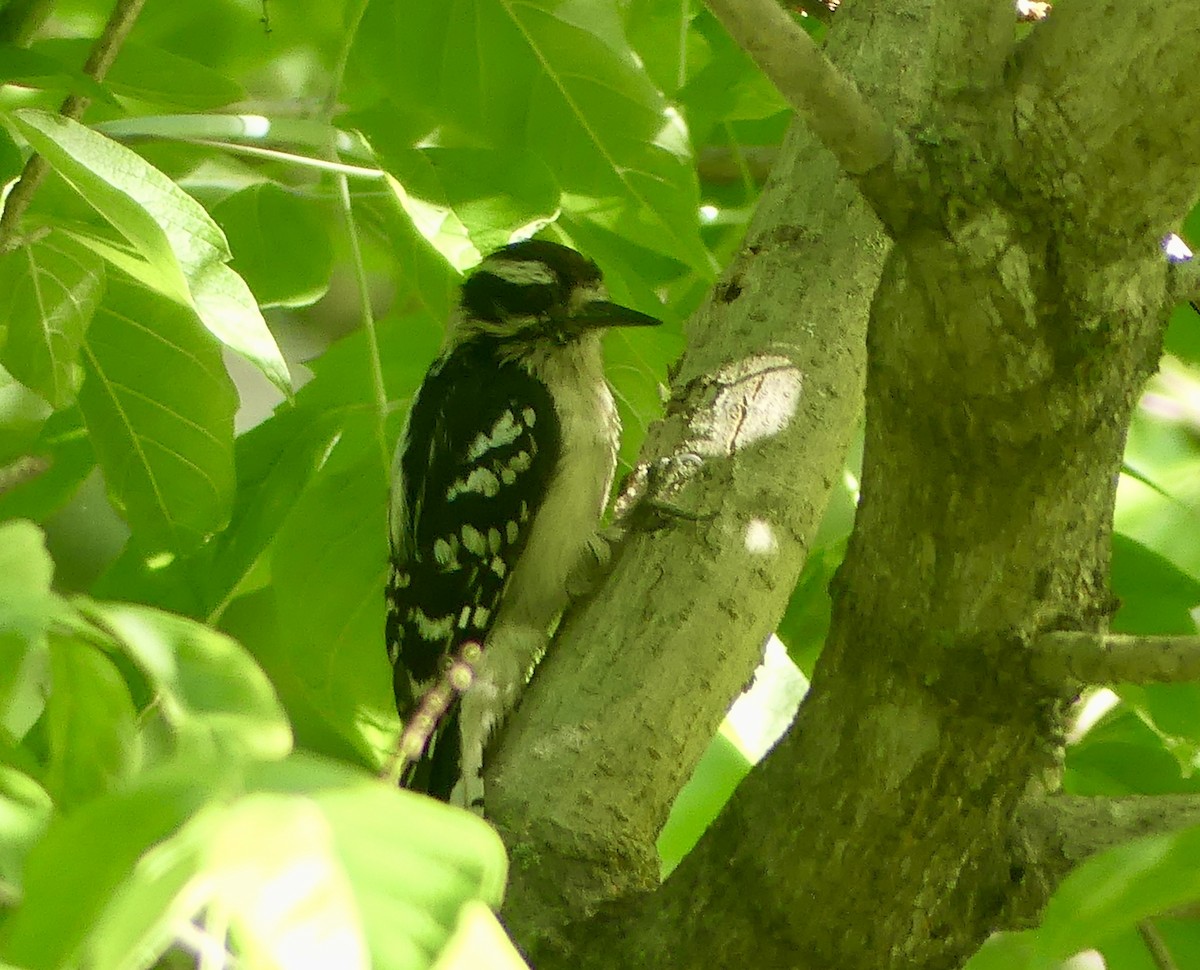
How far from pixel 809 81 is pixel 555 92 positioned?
0.74 m

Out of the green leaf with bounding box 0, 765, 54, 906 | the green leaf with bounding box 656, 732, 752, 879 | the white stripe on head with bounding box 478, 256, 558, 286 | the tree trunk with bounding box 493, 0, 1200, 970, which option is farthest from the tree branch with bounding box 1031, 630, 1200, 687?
the white stripe on head with bounding box 478, 256, 558, 286

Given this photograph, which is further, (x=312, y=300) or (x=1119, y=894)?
(x=312, y=300)

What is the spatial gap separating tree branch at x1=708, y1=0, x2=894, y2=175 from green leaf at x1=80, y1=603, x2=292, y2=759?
0.67 meters

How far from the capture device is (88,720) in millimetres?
721

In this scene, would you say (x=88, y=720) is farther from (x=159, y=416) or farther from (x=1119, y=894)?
(x=159, y=416)

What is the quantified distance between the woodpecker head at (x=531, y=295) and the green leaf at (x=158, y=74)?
932 millimetres

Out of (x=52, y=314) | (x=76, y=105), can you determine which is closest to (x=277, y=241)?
(x=76, y=105)

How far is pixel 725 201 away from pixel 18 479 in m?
1.83

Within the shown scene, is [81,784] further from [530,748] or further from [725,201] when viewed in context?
[725,201]

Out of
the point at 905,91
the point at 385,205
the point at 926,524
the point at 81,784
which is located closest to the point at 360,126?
the point at 385,205

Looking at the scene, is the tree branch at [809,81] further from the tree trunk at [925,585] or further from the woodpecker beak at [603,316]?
the woodpecker beak at [603,316]

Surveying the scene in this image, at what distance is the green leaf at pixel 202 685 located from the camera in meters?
0.55

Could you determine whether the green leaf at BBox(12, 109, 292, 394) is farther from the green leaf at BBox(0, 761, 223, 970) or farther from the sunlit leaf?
the green leaf at BBox(0, 761, 223, 970)

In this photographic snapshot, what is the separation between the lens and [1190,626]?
168 cm
